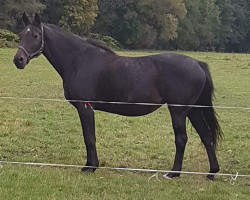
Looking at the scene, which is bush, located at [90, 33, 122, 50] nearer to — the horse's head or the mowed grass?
the mowed grass

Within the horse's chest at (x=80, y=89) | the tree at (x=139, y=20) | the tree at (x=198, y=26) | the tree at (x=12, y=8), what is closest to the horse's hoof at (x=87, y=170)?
the horse's chest at (x=80, y=89)

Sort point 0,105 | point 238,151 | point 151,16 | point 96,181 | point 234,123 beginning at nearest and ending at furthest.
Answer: point 96,181, point 238,151, point 234,123, point 0,105, point 151,16

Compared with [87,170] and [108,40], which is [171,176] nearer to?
[87,170]

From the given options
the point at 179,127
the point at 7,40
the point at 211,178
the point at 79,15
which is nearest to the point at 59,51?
the point at 179,127

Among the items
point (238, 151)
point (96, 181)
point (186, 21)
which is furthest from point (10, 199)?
point (186, 21)

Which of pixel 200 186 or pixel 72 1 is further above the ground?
pixel 200 186

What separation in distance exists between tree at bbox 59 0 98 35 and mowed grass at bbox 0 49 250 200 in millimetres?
42894

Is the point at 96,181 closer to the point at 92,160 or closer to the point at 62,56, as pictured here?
the point at 92,160

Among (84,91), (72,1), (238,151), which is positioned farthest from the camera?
(72,1)

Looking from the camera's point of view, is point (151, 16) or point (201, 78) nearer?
point (201, 78)

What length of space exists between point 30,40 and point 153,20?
64438 millimetres

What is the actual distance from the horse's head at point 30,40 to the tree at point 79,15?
49.1m

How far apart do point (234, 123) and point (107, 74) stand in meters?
6.04

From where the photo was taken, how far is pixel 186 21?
76.1 m
